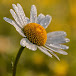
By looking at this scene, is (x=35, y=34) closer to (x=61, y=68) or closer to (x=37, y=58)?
(x=37, y=58)

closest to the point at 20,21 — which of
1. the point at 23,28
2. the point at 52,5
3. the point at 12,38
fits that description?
the point at 23,28

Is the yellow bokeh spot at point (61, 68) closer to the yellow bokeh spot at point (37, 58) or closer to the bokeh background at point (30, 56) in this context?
the bokeh background at point (30, 56)

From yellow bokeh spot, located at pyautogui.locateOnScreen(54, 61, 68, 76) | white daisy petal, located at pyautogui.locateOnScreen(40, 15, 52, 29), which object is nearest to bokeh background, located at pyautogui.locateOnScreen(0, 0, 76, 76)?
yellow bokeh spot, located at pyautogui.locateOnScreen(54, 61, 68, 76)

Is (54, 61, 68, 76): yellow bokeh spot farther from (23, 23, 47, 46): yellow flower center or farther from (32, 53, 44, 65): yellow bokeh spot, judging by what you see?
(23, 23, 47, 46): yellow flower center

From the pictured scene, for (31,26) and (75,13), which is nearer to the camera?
(31,26)

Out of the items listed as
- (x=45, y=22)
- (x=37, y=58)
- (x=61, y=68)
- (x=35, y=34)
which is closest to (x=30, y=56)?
(x=37, y=58)

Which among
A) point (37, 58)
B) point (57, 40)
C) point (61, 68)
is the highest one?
point (57, 40)

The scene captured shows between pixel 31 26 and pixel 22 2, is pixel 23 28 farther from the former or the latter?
pixel 22 2

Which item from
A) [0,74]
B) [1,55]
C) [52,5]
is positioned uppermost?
[52,5]
